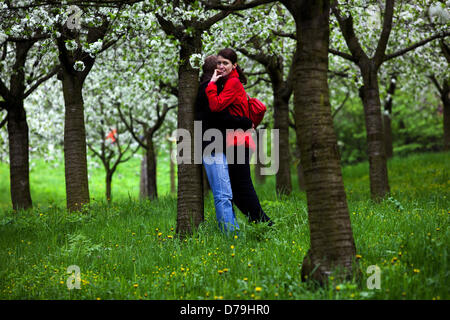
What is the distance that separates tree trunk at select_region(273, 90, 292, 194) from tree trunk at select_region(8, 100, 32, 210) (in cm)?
623

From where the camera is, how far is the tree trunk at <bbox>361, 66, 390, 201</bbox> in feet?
28.1

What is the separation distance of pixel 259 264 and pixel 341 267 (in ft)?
3.21

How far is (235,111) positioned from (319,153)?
220 cm

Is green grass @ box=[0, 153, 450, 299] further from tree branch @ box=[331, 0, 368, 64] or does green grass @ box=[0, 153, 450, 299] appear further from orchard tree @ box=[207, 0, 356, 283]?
tree branch @ box=[331, 0, 368, 64]

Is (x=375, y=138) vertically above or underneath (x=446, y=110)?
underneath

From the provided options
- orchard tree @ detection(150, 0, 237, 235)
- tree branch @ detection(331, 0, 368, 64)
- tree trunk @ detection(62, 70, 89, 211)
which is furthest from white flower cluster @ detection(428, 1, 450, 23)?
tree trunk @ detection(62, 70, 89, 211)

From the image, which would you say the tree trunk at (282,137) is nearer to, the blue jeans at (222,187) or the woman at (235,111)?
the woman at (235,111)

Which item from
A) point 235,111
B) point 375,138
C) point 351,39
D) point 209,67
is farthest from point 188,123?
point 351,39

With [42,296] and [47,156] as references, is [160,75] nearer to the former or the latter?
[42,296]

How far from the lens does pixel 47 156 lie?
17.5m

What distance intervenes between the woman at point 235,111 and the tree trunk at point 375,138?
3.79m

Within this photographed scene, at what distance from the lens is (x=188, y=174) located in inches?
226

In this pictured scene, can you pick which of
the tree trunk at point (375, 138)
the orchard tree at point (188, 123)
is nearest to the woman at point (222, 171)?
the orchard tree at point (188, 123)

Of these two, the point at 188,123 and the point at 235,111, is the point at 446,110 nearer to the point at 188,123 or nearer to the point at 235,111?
the point at 235,111
